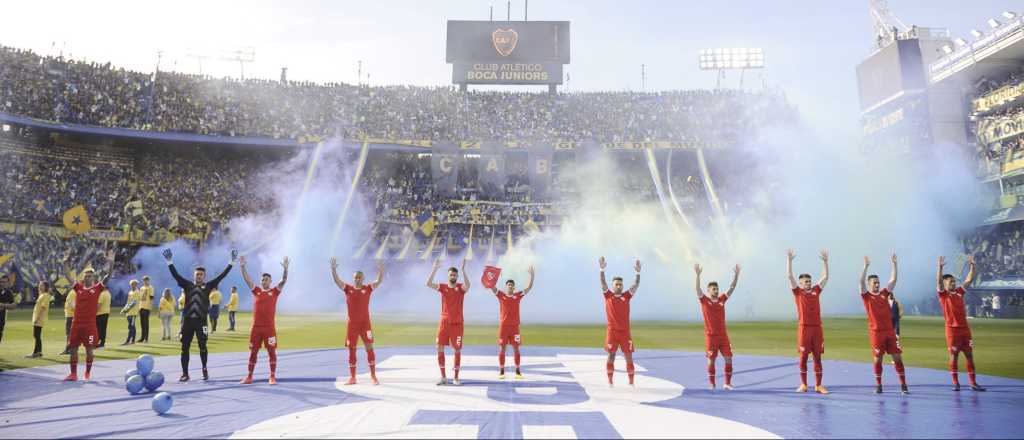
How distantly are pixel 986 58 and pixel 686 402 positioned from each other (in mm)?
45746

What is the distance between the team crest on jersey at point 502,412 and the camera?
7047 mm

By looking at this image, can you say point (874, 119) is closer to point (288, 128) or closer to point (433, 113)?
point (433, 113)

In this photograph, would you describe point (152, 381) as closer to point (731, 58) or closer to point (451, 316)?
point (451, 316)

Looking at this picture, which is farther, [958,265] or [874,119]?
[874,119]

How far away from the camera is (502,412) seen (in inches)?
322

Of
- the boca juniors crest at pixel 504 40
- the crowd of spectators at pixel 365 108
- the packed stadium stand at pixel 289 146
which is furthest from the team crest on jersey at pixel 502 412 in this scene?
the boca juniors crest at pixel 504 40

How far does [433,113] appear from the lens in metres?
52.6

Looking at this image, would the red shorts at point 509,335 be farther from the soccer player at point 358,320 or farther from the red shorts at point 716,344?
the red shorts at point 716,344

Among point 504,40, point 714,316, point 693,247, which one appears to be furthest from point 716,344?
point 504,40

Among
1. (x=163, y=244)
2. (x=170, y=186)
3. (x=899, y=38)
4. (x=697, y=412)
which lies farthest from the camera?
(x=899, y=38)

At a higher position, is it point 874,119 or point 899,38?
point 899,38

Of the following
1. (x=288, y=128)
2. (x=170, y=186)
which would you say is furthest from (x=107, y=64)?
(x=288, y=128)

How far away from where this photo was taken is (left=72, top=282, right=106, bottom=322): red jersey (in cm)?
1133

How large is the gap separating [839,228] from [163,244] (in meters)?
46.3
